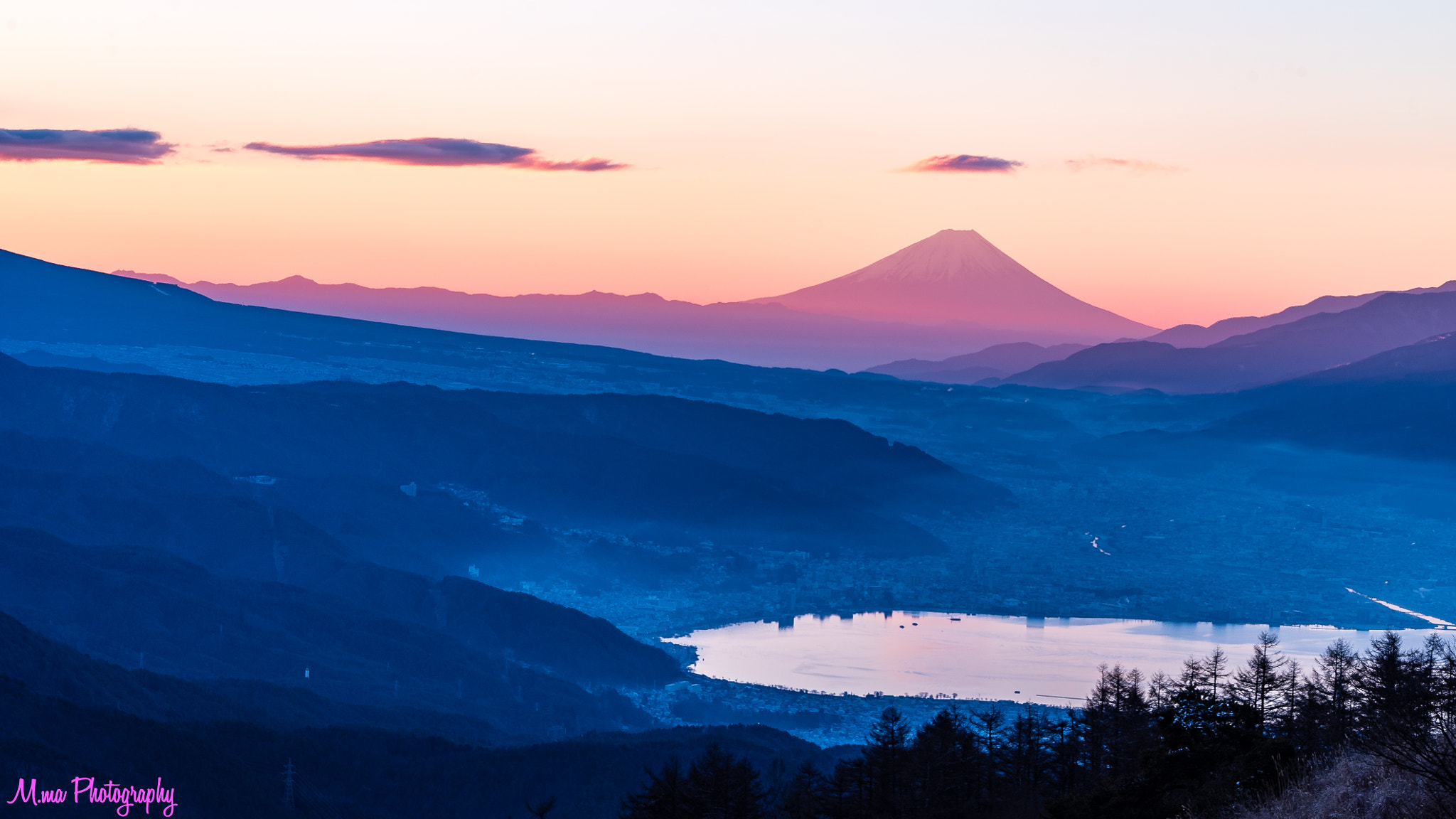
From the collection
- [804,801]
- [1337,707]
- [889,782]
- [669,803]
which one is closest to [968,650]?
[1337,707]

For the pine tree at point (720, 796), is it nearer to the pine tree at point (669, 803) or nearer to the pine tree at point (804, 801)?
the pine tree at point (669, 803)

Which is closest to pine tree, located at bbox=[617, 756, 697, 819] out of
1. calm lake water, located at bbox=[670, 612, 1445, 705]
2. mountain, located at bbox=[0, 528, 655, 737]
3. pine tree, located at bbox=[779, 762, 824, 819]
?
pine tree, located at bbox=[779, 762, 824, 819]

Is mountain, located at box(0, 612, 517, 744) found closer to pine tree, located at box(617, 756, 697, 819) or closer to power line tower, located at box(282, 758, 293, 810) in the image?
power line tower, located at box(282, 758, 293, 810)

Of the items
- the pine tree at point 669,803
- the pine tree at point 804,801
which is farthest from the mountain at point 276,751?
the pine tree at point 669,803

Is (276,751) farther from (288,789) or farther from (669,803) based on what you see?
(669,803)

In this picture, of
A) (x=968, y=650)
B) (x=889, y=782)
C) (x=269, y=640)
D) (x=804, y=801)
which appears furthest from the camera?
(x=968, y=650)

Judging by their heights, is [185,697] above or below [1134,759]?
below
